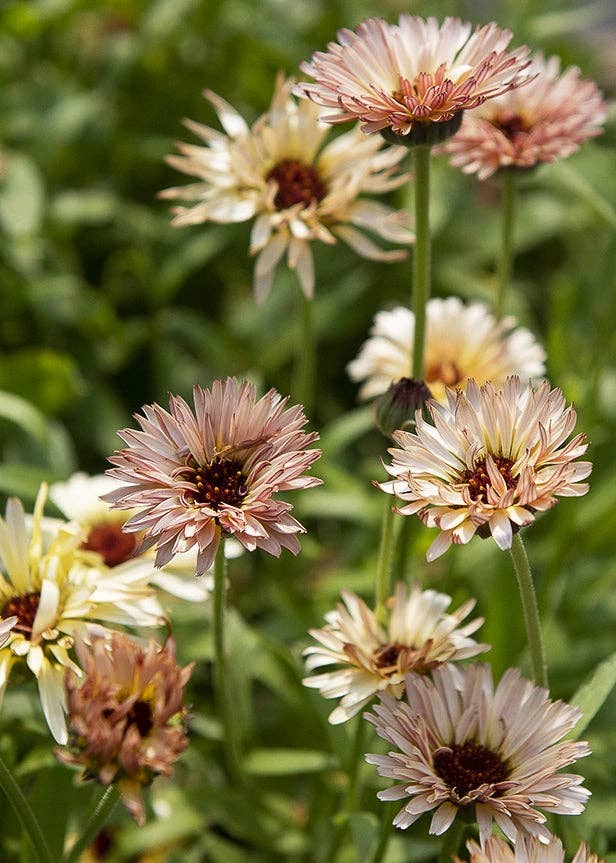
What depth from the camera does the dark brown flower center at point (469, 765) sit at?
88 centimetres

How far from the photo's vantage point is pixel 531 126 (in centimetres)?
125

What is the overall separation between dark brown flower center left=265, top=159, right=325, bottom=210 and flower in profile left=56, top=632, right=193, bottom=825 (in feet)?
1.89

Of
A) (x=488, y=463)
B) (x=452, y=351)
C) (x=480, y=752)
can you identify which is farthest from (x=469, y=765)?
(x=452, y=351)

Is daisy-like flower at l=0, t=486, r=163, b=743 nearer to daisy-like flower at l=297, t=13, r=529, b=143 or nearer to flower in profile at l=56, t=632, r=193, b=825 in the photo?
flower in profile at l=56, t=632, r=193, b=825

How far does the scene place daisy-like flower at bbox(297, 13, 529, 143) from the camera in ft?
3.06

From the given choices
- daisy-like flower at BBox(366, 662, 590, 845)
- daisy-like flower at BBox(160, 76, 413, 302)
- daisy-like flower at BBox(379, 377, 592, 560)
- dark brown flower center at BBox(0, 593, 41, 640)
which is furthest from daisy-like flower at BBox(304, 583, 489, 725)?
daisy-like flower at BBox(160, 76, 413, 302)

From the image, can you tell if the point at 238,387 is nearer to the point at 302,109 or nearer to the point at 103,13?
the point at 302,109

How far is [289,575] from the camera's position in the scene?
166 cm

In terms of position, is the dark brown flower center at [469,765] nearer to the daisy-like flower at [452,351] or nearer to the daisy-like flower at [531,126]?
the daisy-like flower at [452,351]

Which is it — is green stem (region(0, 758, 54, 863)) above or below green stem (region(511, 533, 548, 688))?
below

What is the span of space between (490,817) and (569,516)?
2.26 ft

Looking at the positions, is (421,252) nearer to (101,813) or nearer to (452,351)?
(452,351)

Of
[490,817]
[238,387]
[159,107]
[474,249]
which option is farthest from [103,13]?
[490,817]

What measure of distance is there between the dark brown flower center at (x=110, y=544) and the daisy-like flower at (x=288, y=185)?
32 cm
